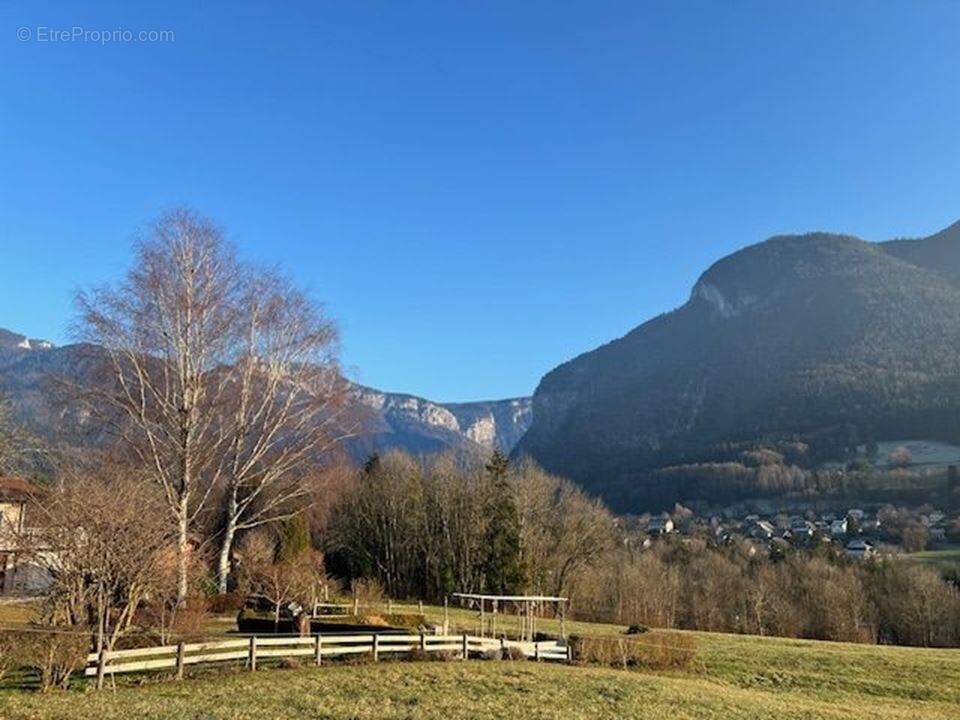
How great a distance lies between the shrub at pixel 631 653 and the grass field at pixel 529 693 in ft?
2.58

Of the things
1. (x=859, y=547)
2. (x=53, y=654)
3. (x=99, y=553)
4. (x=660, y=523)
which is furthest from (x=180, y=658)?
(x=660, y=523)

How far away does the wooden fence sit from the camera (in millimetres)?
19281

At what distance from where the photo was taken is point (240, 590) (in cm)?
4069

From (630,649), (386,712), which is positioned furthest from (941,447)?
(386,712)

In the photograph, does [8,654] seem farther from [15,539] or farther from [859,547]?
[859,547]

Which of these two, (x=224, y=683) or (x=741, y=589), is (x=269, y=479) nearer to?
(x=224, y=683)

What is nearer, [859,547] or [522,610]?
[522,610]

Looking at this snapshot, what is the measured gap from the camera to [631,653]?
1180 inches

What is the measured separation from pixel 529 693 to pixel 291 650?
7.13m

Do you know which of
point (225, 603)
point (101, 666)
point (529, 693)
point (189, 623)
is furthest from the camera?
point (225, 603)

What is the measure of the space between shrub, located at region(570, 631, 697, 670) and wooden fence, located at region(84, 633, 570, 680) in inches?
29.5

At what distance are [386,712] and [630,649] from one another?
51.1ft

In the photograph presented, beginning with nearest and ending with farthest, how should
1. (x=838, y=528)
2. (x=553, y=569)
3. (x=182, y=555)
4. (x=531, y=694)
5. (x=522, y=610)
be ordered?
(x=531, y=694)
(x=182, y=555)
(x=522, y=610)
(x=553, y=569)
(x=838, y=528)

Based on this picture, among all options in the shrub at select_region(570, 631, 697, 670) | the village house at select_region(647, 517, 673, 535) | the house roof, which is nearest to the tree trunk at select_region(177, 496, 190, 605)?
the shrub at select_region(570, 631, 697, 670)
